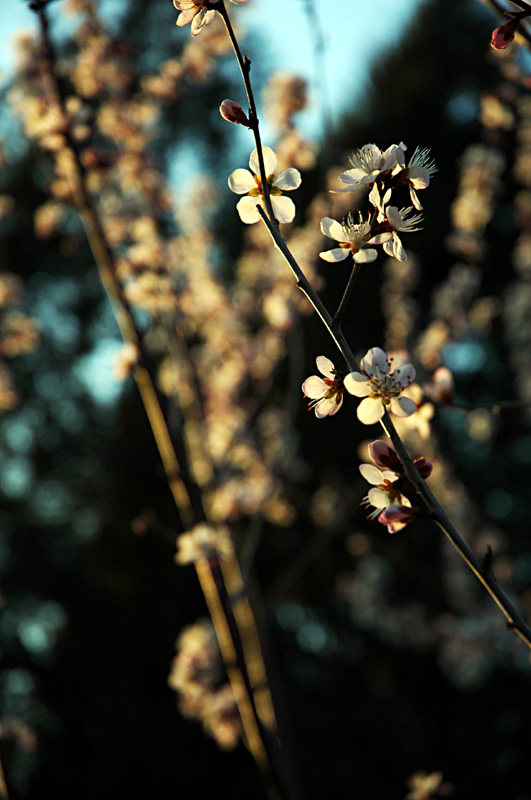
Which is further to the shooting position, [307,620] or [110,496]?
[110,496]

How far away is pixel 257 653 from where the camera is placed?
1.68 meters

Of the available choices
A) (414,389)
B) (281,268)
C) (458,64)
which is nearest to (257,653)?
Result: (414,389)

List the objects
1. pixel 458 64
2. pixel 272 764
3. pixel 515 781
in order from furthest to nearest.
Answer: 1. pixel 458 64
2. pixel 515 781
3. pixel 272 764

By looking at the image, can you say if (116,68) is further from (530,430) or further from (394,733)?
(394,733)

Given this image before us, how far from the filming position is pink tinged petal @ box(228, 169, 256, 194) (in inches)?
30.4

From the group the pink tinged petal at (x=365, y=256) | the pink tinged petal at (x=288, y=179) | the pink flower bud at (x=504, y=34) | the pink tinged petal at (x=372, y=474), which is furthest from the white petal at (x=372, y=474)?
the pink flower bud at (x=504, y=34)

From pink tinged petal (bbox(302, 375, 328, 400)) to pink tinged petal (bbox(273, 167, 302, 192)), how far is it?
23 centimetres

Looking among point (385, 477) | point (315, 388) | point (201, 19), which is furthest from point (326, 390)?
point (201, 19)

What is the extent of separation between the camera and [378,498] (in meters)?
0.76

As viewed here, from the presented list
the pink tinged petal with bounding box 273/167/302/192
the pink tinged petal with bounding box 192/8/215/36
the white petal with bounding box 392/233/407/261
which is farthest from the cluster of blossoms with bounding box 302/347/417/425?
the pink tinged petal with bounding box 192/8/215/36

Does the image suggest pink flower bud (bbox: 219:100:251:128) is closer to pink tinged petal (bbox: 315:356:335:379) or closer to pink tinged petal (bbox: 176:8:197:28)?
pink tinged petal (bbox: 176:8:197:28)

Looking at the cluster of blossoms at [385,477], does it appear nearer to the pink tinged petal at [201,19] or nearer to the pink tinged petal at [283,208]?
the pink tinged petal at [283,208]

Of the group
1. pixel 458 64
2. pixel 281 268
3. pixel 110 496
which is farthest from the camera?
pixel 458 64

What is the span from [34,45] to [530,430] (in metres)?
5.71
